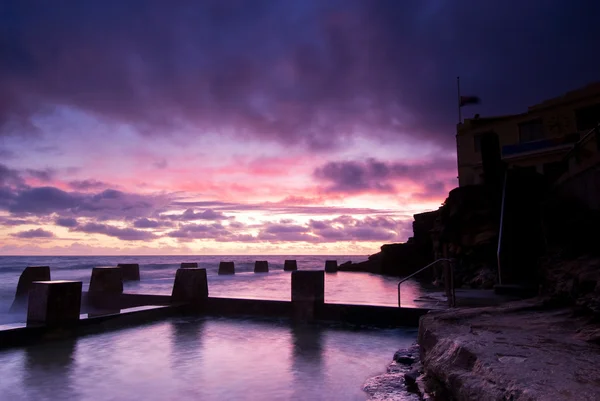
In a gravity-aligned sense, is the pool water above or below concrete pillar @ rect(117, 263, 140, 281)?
below

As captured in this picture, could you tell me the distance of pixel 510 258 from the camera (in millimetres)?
12289

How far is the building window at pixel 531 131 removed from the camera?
24.8 m

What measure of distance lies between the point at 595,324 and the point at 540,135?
80.3ft

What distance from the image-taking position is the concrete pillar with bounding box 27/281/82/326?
793 cm

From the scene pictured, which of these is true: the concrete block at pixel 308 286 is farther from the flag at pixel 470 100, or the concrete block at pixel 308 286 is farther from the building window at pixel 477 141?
the flag at pixel 470 100

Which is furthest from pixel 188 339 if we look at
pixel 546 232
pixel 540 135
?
pixel 540 135

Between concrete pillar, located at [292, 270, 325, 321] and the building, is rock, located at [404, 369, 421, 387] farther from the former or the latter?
the building

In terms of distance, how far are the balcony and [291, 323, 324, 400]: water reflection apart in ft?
66.7

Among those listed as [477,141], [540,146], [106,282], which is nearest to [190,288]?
[106,282]

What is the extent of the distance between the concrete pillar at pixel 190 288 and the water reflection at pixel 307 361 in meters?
3.23

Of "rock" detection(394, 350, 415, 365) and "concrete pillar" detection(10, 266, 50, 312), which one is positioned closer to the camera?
"rock" detection(394, 350, 415, 365)

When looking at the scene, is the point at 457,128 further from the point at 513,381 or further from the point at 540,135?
the point at 513,381

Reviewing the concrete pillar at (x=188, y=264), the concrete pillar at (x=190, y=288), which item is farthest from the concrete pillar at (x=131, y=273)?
the concrete pillar at (x=190, y=288)

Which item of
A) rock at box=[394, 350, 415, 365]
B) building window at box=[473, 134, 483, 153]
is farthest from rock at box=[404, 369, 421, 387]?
building window at box=[473, 134, 483, 153]
